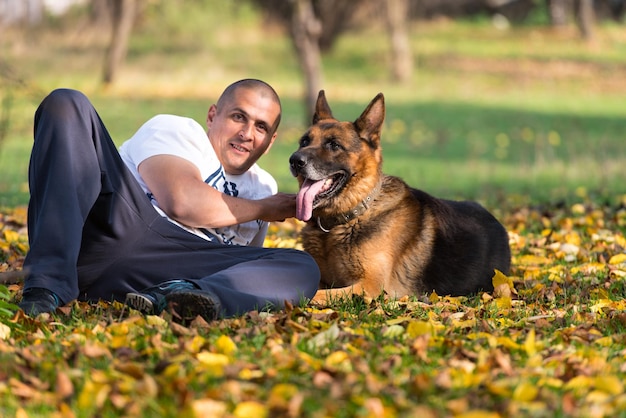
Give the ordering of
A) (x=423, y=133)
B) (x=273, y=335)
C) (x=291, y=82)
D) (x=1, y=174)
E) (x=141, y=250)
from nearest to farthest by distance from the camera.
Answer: (x=273, y=335), (x=141, y=250), (x=1, y=174), (x=423, y=133), (x=291, y=82)

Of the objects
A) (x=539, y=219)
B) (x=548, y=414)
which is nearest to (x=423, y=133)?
(x=539, y=219)

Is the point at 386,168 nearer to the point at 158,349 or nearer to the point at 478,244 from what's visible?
the point at 478,244

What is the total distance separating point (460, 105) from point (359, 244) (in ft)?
70.7

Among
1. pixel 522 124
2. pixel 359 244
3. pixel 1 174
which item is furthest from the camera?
pixel 522 124

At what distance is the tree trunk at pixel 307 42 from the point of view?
20.3m

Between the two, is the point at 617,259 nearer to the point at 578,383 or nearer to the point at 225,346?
the point at 578,383

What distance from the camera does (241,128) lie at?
18.1 ft

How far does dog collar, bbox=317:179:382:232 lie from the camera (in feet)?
19.0

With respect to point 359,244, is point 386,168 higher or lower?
Answer: lower

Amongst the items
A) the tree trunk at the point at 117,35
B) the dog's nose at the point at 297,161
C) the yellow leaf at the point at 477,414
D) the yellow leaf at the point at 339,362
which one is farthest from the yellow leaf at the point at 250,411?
the tree trunk at the point at 117,35

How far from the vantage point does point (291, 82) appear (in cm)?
2941

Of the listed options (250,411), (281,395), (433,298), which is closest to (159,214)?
(433,298)

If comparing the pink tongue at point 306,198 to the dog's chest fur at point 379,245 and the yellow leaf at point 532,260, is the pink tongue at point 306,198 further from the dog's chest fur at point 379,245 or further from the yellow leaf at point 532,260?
the yellow leaf at point 532,260

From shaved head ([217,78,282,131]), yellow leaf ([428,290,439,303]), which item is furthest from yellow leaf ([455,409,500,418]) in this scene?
shaved head ([217,78,282,131])
